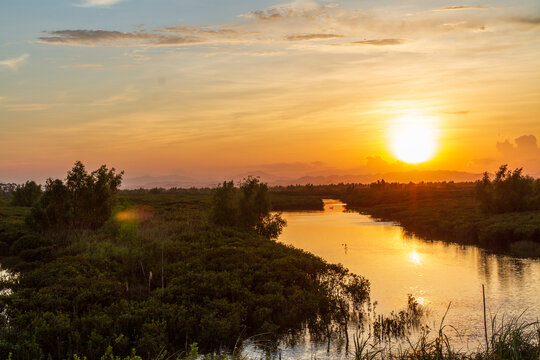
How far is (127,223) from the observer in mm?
51719

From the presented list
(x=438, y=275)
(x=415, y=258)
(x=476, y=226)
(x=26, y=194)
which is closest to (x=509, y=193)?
(x=476, y=226)

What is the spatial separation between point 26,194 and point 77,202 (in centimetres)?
4806

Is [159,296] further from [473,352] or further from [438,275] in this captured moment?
[438,275]

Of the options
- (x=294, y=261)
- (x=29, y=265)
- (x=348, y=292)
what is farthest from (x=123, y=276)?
(x=348, y=292)

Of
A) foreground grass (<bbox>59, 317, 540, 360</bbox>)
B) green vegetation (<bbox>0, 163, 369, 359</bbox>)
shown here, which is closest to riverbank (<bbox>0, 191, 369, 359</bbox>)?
green vegetation (<bbox>0, 163, 369, 359</bbox>)

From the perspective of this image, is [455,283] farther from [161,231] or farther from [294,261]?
[161,231]

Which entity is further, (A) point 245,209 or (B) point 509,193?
(B) point 509,193

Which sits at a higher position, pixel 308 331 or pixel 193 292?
pixel 193 292

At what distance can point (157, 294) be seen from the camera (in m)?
26.8

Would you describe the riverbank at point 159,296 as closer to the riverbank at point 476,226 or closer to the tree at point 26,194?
the riverbank at point 476,226

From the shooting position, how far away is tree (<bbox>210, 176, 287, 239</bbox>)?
58.7m

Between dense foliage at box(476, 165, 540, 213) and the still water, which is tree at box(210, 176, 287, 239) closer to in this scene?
the still water

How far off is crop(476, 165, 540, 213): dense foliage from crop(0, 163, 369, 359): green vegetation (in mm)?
49028

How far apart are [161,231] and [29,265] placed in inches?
620
